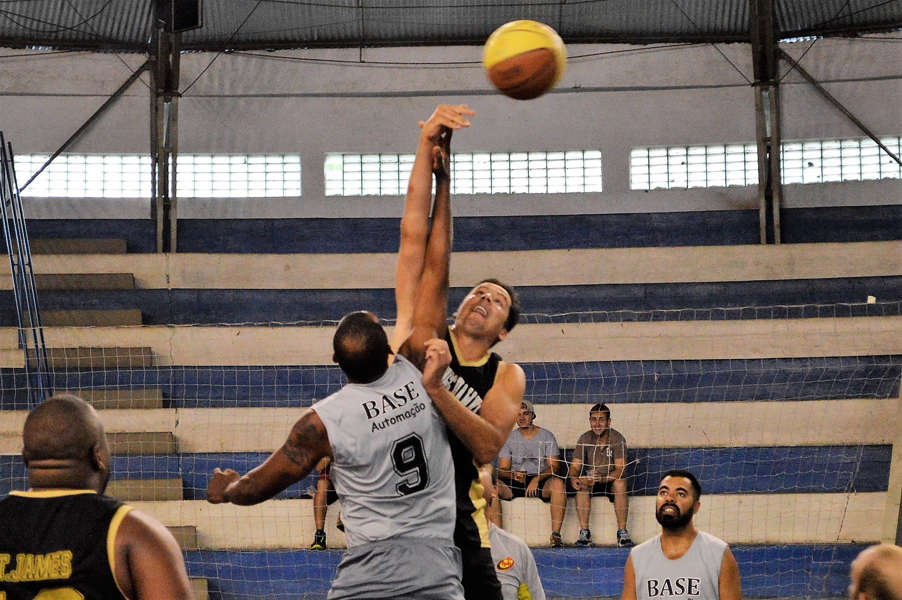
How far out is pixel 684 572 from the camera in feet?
19.4

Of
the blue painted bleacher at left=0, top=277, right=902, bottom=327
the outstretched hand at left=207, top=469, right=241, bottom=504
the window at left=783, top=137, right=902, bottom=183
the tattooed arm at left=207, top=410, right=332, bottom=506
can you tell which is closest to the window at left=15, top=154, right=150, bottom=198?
the blue painted bleacher at left=0, top=277, right=902, bottom=327

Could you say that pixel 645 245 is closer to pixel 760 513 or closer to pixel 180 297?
pixel 760 513

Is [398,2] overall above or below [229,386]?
above

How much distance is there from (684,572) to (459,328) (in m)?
3.00

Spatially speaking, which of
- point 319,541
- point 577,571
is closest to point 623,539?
point 577,571

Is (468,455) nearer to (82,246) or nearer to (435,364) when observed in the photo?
(435,364)

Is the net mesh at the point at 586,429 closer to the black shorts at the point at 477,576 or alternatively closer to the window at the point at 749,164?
the window at the point at 749,164

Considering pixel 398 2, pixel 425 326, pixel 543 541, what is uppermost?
pixel 398 2

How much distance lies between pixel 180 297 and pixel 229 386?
2.23 meters

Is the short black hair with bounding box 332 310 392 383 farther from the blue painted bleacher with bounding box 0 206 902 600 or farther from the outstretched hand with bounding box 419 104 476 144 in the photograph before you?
the blue painted bleacher with bounding box 0 206 902 600

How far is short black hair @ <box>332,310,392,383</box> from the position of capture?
3158 millimetres

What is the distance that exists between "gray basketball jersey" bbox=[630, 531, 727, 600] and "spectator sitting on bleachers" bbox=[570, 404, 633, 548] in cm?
364

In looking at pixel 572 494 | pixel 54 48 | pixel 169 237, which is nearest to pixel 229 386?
pixel 169 237

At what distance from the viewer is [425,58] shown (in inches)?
617
